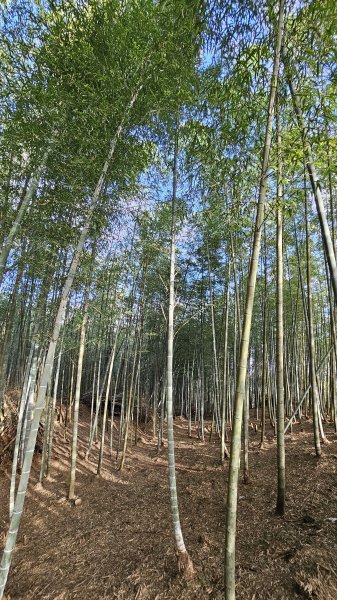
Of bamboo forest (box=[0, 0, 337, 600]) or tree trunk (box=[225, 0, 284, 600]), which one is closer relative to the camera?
tree trunk (box=[225, 0, 284, 600])

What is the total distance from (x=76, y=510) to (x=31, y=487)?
1.46m

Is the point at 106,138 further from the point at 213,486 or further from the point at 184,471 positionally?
the point at 184,471

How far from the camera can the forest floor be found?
7.65 feet

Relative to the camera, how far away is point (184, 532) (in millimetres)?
3350

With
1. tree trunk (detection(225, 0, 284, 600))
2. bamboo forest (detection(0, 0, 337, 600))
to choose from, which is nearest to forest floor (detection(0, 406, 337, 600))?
bamboo forest (detection(0, 0, 337, 600))

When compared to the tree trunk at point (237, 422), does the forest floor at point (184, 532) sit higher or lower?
lower

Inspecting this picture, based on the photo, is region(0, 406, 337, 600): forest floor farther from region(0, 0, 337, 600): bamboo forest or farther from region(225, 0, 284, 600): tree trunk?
region(225, 0, 284, 600): tree trunk

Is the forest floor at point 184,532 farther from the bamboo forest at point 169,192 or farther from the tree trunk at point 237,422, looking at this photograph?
the tree trunk at point 237,422

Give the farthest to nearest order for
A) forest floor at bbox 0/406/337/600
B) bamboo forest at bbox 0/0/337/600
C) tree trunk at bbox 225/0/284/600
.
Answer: forest floor at bbox 0/406/337/600 → bamboo forest at bbox 0/0/337/600 → tree trunk at bbox 225/0/284/600

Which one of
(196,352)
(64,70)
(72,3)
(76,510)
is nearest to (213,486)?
(76,510)

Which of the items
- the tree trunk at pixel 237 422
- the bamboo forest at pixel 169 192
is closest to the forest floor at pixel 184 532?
the bamboo forest at pixel 169 192

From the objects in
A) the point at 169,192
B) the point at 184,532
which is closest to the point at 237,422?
the point at 184,532

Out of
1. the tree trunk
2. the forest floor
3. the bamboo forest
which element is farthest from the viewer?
the forest floor

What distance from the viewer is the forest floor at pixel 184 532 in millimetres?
2332
